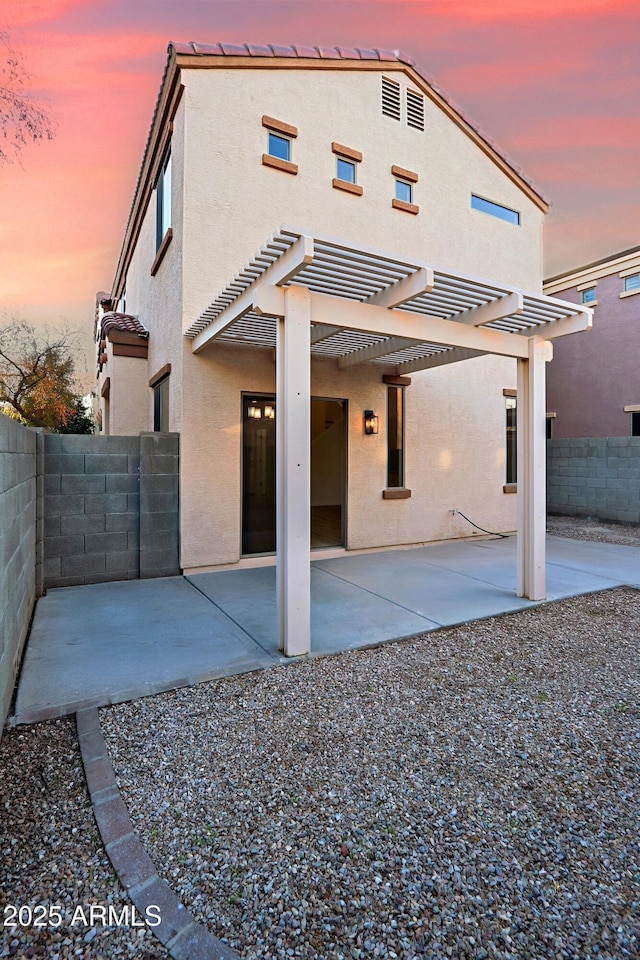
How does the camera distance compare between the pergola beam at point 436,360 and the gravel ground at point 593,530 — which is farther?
the gravel ground at point 593,530

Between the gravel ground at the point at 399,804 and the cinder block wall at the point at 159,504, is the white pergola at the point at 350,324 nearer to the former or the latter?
the gravel ground at the point at 399,804

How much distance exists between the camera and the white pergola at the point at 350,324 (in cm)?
377

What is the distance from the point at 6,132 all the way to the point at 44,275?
21.8 ft

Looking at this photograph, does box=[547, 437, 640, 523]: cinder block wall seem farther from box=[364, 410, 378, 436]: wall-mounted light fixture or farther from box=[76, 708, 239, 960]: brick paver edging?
box=[76, 708, 239, 960]: brick paver edging

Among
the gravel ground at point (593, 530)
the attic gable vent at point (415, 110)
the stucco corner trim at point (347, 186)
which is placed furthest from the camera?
the gravel ground at point (593, 530)

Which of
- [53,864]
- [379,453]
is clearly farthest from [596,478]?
[53,864]

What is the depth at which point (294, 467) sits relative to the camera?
12.6ft

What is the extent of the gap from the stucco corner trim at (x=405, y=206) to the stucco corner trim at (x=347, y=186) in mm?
669

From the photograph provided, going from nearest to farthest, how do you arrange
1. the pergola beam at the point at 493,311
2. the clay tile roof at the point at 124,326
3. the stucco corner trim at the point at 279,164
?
the pergola beam at the point at 493,311, the stucco corner trim at the point at 279,164, the clay tile roof at the point at 124,326

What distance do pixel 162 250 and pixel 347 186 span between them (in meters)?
3.06

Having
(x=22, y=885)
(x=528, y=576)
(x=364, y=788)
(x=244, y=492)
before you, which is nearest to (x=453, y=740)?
(x=364, y=788)

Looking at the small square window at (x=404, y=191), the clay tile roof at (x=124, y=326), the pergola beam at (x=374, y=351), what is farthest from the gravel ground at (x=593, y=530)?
the clay tile roof at (x=124, y=326)

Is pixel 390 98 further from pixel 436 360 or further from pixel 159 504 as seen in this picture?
pixel 159 504

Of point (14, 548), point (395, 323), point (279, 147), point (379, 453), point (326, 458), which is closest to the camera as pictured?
point (14, 548)
